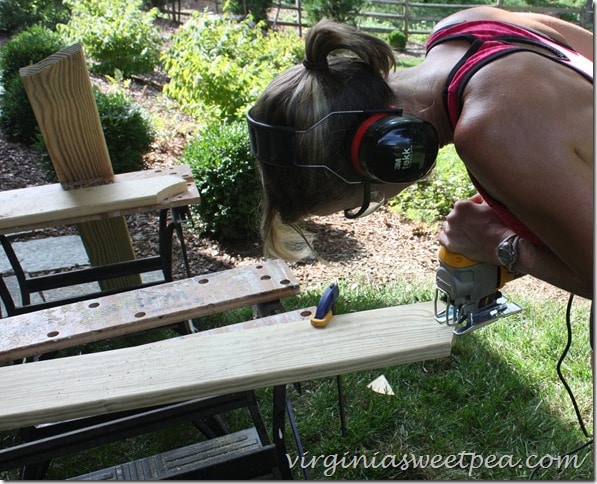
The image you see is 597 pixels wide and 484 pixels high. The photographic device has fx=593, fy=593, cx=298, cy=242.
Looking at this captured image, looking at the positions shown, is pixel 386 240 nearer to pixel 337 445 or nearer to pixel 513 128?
pixel 337 445

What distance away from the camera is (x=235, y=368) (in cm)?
176

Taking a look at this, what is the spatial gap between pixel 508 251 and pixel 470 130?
1.58 feet

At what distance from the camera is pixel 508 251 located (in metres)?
1.63

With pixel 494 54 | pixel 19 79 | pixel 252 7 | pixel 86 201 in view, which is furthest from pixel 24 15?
pixel 494 54

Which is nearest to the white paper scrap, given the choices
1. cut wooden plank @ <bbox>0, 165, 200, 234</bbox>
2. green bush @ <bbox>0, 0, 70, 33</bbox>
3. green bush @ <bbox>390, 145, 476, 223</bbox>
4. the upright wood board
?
cut wooden plank @ <bbox>0, 165, 200, 234</bbox>

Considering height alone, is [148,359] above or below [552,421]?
above

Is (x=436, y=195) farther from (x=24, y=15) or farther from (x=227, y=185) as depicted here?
(x=24, y=15)

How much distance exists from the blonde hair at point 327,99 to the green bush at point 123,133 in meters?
3.98

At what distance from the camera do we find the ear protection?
4.92 feet

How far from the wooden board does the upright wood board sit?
23cm

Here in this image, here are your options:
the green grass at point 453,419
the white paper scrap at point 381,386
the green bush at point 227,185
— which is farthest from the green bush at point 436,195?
the white paper scrap at point 381,386

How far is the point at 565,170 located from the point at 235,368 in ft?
3.45

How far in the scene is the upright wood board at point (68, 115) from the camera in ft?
10.6

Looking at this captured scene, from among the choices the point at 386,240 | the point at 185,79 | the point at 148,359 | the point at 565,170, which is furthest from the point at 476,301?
the point at 185,79
